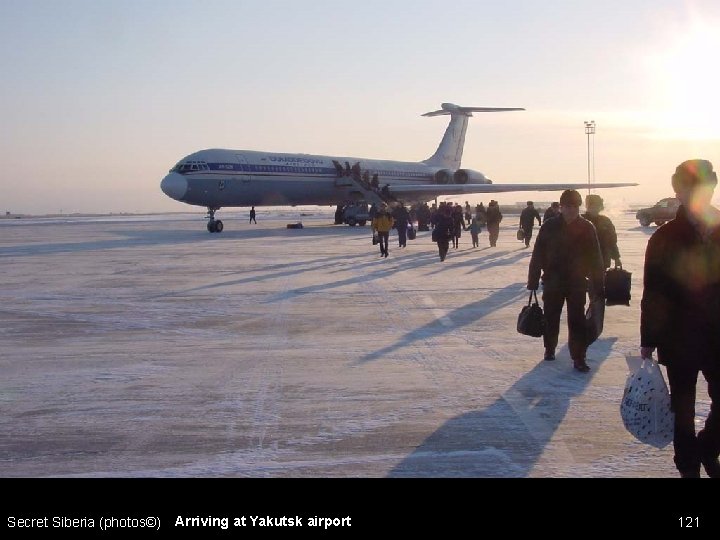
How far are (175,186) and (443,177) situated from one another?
24785 millimetres

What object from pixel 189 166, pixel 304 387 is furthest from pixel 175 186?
pixel 304 387

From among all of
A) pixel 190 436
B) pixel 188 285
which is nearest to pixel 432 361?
pixel 190 436

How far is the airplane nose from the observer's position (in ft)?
122

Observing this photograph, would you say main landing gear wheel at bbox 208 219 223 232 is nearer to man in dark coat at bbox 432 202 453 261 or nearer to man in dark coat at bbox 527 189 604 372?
man in dark coat at bbox 432 202 453 261

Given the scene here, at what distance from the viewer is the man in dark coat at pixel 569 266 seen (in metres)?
8.02

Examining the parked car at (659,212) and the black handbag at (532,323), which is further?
the parked car at (659,212)

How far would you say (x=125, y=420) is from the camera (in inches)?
245

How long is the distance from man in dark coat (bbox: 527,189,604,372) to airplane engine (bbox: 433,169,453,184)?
162 feet

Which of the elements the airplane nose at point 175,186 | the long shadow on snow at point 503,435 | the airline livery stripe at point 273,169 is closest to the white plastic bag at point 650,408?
the long shadow on snow at point 503,435

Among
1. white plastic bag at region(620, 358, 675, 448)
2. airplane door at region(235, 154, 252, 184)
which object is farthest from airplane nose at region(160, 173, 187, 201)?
white plastic bag at region(620, 358, 675, 448)

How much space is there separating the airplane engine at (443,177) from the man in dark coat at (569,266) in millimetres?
49358

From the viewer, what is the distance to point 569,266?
8.09m

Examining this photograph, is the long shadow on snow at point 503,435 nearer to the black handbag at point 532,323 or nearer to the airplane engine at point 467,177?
the black handbag at point 532,323

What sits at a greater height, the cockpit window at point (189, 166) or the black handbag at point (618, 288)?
the cockpit window at point (189, 166)
